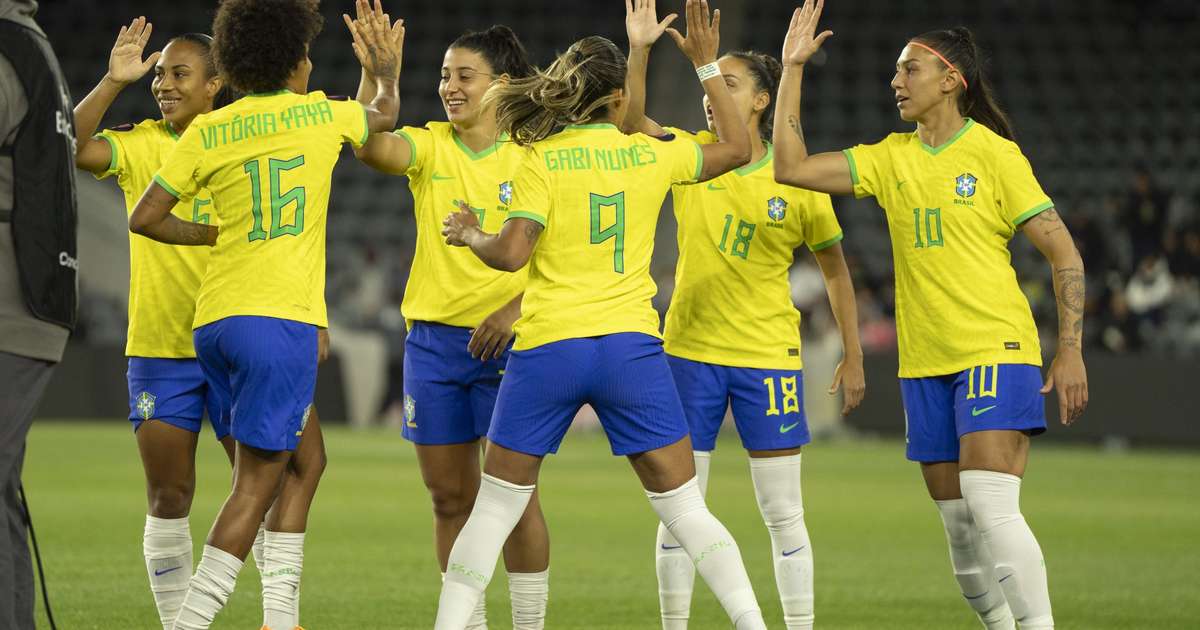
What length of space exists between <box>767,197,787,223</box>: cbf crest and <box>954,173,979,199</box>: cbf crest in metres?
0.87

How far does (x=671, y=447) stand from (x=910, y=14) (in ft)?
81.5

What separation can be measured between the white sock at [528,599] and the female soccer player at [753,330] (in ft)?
2.15

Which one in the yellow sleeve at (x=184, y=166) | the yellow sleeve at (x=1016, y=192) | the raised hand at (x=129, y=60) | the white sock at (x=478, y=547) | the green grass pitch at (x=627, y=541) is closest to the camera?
the white sock at (x=478, y=547)

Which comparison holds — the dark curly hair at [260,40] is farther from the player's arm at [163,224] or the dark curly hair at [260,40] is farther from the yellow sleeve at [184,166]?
the player's arm at [163,224]

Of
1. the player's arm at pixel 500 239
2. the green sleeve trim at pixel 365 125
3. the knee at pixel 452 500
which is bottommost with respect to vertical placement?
the knee at pixel 452 500

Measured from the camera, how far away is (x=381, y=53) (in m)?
5.83

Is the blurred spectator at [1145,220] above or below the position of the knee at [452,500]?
below

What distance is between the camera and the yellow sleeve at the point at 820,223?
6574mm

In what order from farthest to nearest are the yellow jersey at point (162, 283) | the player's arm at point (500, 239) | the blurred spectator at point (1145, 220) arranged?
the blurred spectator at point (1145, 220), the yellow jersey at point (162, 283), the player's arm at point (500, 239)

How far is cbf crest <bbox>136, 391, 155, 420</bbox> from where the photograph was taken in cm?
600

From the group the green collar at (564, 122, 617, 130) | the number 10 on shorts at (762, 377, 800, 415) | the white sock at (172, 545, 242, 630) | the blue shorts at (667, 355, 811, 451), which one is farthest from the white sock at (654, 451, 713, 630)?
the white sock at (172, 545, 242, 630)

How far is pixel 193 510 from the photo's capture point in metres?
11.5

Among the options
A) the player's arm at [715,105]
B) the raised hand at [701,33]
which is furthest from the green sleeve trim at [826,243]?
the raised hand at [701,33]

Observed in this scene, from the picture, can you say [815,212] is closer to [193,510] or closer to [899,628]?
[899,628]
